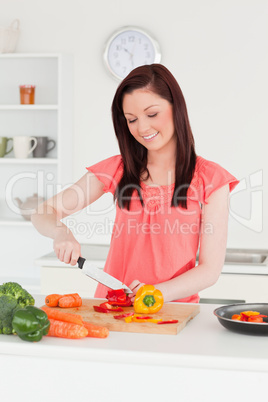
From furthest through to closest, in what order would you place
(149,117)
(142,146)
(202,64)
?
(202,64)
(142,146)
(149,117)

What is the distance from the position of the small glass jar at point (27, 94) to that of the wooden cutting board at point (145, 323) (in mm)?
2112

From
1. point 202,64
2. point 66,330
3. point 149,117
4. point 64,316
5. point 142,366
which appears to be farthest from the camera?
point 202,64

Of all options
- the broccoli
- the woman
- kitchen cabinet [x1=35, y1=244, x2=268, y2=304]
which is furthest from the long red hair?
kitchen cabinet [x1=35, y1=244, x2=268, y2=304]

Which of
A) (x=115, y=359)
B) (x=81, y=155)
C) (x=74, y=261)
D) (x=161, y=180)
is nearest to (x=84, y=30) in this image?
(x=81, y=155)

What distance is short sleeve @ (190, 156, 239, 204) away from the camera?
2041mm

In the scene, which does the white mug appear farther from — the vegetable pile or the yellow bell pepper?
the vegetable pile

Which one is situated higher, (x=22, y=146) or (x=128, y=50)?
(x=128, y=50)

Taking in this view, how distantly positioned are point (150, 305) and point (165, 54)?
239cm

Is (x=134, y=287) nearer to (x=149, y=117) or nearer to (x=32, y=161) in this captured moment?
(x=149, y=117)

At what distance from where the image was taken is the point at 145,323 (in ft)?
5.58

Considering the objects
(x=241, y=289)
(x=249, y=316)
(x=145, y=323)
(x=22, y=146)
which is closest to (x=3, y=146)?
(x=22, y=146)

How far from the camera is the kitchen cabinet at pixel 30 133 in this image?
12.6ft

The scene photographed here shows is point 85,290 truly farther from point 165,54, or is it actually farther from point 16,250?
point 165,54

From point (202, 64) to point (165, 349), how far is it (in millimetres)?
2635
